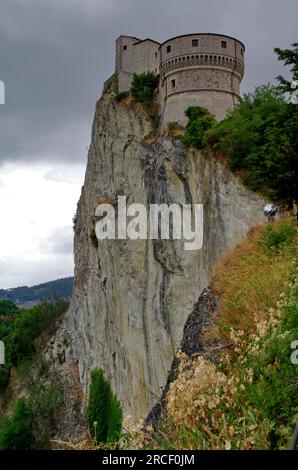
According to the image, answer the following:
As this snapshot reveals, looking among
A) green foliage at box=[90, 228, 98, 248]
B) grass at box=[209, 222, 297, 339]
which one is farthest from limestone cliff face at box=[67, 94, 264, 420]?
grass at box=[209, 222, 297, 339]

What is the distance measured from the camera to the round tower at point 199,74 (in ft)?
111

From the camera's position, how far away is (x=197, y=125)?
2964 centimetres

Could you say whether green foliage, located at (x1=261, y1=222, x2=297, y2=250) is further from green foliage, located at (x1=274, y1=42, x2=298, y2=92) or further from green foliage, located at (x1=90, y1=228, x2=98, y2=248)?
green foliage, located at (x1=90, y1=228, x2=98, y2=248)

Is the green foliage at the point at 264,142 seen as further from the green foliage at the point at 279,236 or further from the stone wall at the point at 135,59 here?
the stone wall at the point at 135,59

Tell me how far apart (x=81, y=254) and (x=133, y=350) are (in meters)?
14.8

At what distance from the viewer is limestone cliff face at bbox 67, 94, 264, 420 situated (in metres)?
25.7

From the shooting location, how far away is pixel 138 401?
34.2m

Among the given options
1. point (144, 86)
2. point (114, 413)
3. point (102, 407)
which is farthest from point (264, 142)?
point (102, 407)

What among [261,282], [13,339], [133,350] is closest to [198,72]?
[133,350]

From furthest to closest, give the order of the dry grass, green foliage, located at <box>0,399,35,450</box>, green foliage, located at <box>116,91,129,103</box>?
green foliage, located at <box>0,399,35,450</box>, green foliage, located at <box>116,91,129,103</box>, the dry grass

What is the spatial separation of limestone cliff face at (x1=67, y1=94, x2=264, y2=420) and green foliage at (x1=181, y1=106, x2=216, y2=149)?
2.02 feet

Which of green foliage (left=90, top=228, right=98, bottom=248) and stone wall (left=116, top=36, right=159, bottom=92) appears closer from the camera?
stone wall (left=116, top=36, right=159, bottom=92)

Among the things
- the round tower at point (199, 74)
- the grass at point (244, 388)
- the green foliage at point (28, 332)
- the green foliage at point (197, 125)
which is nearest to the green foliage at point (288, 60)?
the grass at point (244, 388)

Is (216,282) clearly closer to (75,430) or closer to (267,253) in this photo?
(267,253)
